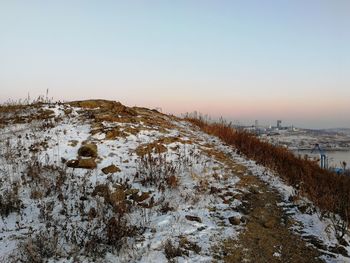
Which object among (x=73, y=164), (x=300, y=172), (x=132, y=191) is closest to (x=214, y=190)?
(x=132, y=191)

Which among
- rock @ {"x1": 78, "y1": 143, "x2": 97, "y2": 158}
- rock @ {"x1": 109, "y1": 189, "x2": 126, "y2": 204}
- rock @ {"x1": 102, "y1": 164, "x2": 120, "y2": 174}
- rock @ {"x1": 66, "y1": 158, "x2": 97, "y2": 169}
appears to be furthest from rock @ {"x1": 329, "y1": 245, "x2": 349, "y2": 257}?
rock @ {"x1": 78, "y1": 143, "x2": 97, "y2": 158}

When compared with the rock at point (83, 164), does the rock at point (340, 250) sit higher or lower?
lower

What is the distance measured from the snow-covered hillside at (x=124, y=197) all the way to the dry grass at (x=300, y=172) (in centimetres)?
33

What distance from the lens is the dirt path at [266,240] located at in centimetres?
476

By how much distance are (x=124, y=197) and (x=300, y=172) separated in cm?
474

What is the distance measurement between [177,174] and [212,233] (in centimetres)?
263

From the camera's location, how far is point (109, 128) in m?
10.3

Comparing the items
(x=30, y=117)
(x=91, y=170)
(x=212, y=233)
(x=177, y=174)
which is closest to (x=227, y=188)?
(x=177, y=174)

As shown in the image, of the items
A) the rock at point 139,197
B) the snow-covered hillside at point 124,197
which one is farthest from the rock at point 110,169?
the rock at point 139,197

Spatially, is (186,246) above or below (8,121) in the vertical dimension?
below

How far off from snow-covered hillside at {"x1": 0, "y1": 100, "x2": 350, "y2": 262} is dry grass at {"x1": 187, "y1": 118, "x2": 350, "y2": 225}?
0.33 meters

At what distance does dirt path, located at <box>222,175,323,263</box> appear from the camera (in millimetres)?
4762

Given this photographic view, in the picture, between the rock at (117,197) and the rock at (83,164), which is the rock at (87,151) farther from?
the rock at (117,197)

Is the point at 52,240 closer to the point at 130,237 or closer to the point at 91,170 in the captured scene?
the point at 130,237
